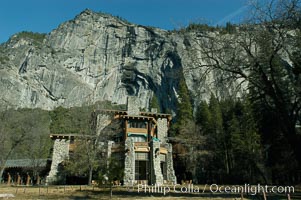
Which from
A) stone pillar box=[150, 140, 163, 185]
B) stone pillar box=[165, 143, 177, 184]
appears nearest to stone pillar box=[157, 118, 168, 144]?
stone pillar box=[165, 143, 177, 184]

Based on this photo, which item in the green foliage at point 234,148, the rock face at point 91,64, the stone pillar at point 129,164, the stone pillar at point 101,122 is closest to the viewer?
the stone pillar at point 129,164

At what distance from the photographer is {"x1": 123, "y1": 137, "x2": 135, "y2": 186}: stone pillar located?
88.7 ft

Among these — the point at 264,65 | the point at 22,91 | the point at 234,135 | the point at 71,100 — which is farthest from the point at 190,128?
the point at 22,91

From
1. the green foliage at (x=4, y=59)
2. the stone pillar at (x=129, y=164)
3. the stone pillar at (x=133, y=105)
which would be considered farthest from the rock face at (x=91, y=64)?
the stone pillar at (x=129, y=164)

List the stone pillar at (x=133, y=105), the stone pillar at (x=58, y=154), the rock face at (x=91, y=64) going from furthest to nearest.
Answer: the rock face at (x=91, y=64) → the stone pillar at (x=133, y=105) → the stone pillar at (x=58, y=154)

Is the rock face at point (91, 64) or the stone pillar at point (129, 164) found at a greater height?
the rock face at point (91, 64)

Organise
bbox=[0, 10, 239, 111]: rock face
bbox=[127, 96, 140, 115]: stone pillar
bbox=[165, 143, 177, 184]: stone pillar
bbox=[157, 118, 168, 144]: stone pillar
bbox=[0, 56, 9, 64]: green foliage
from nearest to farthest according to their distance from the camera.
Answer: bbox=[165, 143, 177, 184]: stone pillar < bbox=[127, 96, 140, 115]: stone pillar < bbox=[157, 118, 168, 144]: stone pillar < bbox=[0, 10, 239, 111]: rock face < bbox=[0, 56, 9, 64]: green foliage

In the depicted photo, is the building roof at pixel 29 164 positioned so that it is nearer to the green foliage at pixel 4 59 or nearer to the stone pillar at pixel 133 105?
the stone pillar at pixel 133 105

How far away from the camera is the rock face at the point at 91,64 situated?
280ft

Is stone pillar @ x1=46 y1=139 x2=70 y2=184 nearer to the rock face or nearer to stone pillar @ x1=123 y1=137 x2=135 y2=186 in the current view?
stone pillar @ x1=123 y1=137 x2=135 y2=186

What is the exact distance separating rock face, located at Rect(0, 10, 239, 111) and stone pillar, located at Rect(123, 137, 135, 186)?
4839cm

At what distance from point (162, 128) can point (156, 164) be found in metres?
14.0

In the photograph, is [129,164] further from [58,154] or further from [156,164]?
[58,154]

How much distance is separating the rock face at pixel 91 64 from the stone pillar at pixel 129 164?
48390mm
